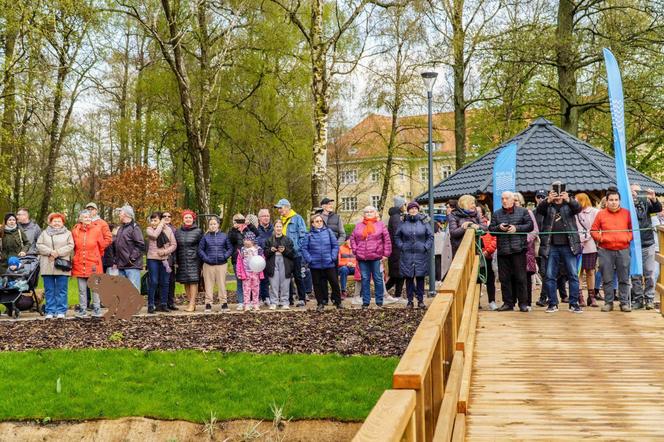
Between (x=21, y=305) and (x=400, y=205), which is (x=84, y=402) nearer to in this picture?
(x=21, y=305)

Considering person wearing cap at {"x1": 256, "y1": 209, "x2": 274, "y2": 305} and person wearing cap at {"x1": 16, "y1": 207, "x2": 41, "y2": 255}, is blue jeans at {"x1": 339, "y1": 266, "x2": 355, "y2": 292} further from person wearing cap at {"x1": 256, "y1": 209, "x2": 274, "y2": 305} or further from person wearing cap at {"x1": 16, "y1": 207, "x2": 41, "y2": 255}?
Answer: person wearing cap at {"x1": 16, "y1": 207, "x2": 41, "y2": 255}

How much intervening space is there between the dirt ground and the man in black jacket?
3.63 metres

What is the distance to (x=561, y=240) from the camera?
420 inches

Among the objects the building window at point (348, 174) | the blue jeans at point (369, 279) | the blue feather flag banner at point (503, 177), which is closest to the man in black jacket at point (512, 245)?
the blue jeans at point (369, 279)

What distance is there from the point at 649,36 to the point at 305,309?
13.3 m

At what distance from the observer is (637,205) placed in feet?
37.9

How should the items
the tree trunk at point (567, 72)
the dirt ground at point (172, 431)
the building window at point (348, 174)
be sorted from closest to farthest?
the dirt ground at point (172, 431) → the tree trunk at point (567, 72) → the building window at point (348, 174)

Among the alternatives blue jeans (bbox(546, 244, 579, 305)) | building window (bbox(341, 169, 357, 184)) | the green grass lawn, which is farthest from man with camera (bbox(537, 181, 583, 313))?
building window (bbox(341, 169, 357, 184))

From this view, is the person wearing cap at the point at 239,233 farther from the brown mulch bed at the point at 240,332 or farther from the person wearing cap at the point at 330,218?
the person wearing cap at the point at 330,218

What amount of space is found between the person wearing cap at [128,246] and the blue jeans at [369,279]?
12.4 feet

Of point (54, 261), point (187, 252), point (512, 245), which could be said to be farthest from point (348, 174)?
point (512, 245)

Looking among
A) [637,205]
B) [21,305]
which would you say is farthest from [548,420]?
[21,305]

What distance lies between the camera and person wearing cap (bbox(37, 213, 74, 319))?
1257 centimetres

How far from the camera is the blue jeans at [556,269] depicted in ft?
35.2
